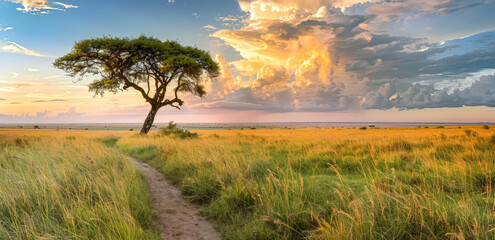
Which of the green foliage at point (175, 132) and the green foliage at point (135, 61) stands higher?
the green foliage at point (135, 61)

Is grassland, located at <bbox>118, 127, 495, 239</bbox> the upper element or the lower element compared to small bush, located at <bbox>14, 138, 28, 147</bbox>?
lower

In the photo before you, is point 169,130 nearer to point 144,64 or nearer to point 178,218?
point 144,64

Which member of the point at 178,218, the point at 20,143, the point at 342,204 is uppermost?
the point at 20,143

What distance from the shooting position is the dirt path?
4.97 metres

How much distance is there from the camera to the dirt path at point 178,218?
497 centimetres

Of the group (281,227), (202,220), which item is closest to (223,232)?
(202,220)

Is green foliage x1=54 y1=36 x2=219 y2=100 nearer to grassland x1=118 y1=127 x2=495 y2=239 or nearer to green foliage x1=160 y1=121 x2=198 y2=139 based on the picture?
green foliage x1=160 y1=121 x2=198 y2=139

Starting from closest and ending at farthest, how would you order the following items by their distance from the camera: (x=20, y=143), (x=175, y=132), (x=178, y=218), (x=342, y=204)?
(x=342, y=204) < (x=178, y=218) < (x=20, y=143) < (x=175, y=132)

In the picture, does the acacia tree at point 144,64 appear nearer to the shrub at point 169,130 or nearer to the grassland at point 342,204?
the shrub at point 169,130

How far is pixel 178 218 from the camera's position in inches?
224

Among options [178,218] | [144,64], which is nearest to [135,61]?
[144,64]

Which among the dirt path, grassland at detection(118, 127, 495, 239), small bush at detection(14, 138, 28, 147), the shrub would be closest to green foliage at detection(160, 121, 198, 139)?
the shrub

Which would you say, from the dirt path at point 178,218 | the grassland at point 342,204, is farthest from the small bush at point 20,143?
the dirt path at point 178,218

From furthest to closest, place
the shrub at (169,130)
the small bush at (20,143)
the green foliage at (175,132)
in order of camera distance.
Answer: the shrub at (169,130)
the green foliage at (175,132)
the small bush at (20,143)
